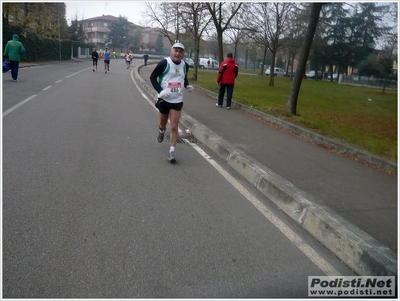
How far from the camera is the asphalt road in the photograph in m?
2.94

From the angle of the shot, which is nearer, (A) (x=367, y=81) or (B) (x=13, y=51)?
(B) (x=13, y=51)

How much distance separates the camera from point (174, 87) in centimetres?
614

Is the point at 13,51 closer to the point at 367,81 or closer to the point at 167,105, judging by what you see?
the point at 167,105

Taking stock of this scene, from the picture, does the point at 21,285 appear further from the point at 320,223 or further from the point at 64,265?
the point at 320,223

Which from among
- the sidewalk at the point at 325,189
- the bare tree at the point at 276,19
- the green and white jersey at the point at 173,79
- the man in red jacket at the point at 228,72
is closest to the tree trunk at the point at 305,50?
the man in red jacket at the point at 228,72

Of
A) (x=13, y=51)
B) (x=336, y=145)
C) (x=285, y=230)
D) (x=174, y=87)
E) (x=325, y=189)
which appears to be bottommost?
(x=285, y=230)

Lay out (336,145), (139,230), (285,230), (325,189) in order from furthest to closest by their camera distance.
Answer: (336,145) < (325,189) < (285,230) < (139,230)

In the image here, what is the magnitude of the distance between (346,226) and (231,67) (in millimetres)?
9662

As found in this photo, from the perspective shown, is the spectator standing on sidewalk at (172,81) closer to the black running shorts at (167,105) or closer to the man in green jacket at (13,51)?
the black running shorts at (167,105)

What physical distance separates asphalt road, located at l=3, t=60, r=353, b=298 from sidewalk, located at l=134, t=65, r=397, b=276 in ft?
0.57

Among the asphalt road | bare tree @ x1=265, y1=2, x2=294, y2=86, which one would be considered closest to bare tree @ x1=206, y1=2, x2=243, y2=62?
bare tree @ x1=265, y1=2, x2=294, y2=86

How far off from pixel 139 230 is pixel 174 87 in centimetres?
304

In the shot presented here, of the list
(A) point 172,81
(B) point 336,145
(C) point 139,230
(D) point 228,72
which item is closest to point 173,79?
(A) point 172,81

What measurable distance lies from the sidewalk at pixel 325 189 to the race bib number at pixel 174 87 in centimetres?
150
